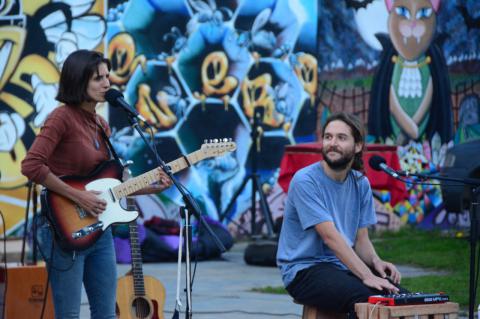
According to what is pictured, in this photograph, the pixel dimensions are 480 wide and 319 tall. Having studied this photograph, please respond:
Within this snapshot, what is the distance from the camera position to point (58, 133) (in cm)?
659

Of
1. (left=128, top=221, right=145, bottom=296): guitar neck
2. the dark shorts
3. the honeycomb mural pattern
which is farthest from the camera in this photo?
the honeycomb mural pattern

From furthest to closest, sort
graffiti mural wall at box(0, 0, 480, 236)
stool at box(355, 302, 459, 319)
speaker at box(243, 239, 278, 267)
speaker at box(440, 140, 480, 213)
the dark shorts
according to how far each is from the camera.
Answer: speaker at box(440, 140, 480, 213)
graffiti mural wall at box(0, 0, 480, 236)
speaker at box(243, 239, 278, 267)
the dark shorts
stool at box(355, 302, 459, 319)

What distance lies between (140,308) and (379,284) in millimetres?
2588

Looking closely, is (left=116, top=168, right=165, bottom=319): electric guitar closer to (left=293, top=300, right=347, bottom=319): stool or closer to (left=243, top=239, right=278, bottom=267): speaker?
(left=293, top=300, right=347, bottom=319): stool

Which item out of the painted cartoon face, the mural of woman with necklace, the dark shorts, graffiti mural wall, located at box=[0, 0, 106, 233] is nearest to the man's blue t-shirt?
the dark shorts

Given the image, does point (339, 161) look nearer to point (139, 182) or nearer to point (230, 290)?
point (139, 182)

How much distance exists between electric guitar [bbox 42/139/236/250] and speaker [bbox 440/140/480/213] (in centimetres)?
854

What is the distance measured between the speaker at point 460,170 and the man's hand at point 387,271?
7945 millimetres

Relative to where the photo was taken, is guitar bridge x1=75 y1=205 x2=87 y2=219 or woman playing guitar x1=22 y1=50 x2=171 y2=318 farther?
guitar bridge x1=75 y1=205 x2=87 y2=219

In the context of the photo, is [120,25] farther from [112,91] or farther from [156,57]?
[112,91]

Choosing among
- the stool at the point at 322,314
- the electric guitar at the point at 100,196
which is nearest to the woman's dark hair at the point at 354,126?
the electric guitar at the point at 100,196

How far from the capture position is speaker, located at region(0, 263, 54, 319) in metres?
8.35

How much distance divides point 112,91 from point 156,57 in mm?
8958

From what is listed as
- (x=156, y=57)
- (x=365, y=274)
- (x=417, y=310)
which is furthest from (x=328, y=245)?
(x=156, y=57)
